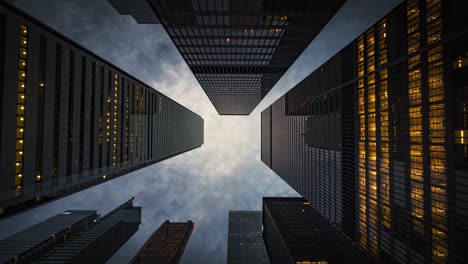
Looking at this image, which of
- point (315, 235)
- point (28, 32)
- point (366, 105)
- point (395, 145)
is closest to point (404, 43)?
point (366, 105)

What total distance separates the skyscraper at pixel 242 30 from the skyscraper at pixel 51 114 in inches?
774

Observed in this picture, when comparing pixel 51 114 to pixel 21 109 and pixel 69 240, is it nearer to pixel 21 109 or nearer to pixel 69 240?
pixel 21 109

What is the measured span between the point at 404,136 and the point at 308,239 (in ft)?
255

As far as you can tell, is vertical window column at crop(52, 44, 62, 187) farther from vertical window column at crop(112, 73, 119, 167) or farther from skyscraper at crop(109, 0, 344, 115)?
skyscraper at crop(109, 0, 344, 115)

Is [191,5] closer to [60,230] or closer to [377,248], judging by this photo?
[377,248]

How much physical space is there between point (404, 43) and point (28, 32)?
207ft

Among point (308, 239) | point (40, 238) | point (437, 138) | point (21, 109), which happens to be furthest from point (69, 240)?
point (437, 138)

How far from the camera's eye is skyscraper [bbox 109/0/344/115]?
131 feet

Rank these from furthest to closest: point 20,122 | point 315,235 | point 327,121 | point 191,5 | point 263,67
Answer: point 315,235, point 263,67, point 327,121, point 191,5, point 20,122

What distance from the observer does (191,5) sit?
3969 centimetres

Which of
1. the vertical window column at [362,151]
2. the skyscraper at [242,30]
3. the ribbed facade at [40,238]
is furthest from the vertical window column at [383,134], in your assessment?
the ribbed facade at [40,238]

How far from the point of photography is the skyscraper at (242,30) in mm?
39906

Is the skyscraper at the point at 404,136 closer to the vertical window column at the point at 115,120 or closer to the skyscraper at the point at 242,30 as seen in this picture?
the skyscraper at the point at 242,30

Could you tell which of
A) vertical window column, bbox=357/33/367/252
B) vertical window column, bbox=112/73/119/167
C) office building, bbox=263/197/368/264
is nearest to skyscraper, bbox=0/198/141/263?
vertical window column, bbox=112/73/119/167
